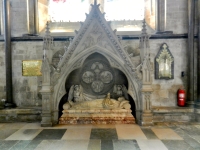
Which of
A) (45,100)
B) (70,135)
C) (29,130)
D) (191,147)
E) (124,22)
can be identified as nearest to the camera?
(191,147)

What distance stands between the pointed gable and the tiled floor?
5.51 feet

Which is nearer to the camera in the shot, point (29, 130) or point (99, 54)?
point (29, 130)

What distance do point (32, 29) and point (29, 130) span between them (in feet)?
11.9

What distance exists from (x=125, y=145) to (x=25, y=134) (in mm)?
2267

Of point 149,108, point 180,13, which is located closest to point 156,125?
point 149,108

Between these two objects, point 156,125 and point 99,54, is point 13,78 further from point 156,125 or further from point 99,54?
point 156,125

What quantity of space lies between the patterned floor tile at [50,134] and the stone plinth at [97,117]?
0.59m

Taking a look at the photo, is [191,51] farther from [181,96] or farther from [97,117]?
[97,117]

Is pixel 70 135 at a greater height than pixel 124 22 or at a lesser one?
lesser

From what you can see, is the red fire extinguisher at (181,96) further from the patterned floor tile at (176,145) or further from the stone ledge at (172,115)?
the patterned floor tile at (176,145)

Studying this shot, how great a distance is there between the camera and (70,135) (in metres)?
4.04

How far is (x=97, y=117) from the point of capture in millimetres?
4945

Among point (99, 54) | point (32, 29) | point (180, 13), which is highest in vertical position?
point (180, 13)

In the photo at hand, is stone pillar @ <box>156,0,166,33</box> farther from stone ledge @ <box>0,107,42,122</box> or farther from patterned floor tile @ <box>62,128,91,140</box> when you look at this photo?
stone ledge @ <box>0,107,42,122</box>
